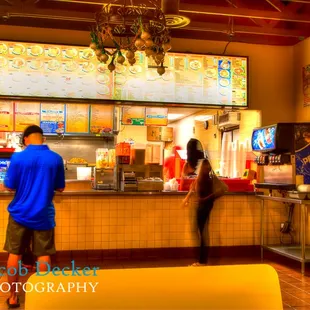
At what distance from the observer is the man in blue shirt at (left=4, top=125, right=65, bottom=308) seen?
3.82 metres

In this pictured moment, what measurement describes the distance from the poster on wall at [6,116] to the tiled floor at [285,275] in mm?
2459

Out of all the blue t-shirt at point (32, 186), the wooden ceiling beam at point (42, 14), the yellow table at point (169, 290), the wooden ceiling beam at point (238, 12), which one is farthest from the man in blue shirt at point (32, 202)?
the wooden ceiling beam at point (238, 12)

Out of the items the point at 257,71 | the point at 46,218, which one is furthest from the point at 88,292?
the point at 257,71

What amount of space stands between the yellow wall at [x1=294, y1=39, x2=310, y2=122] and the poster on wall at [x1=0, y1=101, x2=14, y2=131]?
460 centimetres

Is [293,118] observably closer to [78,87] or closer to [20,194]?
[78,87]

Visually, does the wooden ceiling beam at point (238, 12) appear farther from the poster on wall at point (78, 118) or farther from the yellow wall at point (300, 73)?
the poster on wall at point (78, 118)

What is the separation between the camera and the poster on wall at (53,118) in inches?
281

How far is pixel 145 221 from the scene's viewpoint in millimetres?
6133

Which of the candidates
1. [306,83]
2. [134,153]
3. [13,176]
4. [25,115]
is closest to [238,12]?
[306,83]

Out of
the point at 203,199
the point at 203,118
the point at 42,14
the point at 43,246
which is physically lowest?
the point at 43,246

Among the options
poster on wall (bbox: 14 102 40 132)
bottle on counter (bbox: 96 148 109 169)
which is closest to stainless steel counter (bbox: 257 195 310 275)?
bottle on counter (bbox: 96 148 109 169)

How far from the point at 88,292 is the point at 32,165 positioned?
2.44m

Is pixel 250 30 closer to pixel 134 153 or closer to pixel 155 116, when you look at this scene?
pixel 155 116

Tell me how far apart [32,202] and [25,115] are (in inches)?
131
